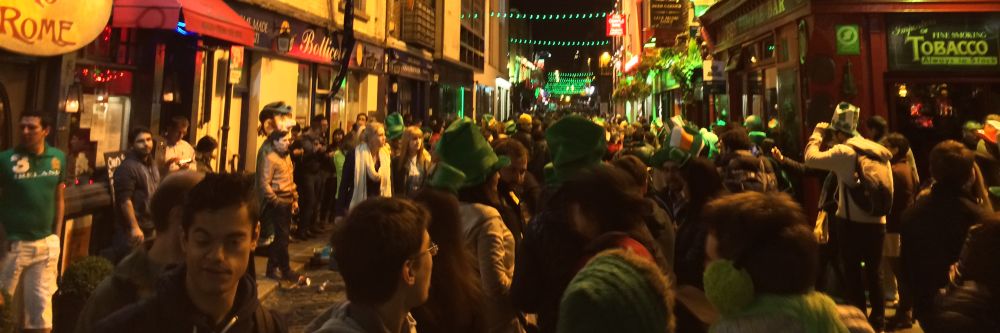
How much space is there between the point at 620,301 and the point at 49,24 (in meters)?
7.66

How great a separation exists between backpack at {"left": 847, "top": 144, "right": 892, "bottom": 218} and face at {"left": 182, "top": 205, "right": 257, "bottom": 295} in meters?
5.52

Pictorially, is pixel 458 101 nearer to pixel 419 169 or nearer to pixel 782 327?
pixel 419 169

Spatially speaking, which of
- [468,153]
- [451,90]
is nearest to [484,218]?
[468,153]

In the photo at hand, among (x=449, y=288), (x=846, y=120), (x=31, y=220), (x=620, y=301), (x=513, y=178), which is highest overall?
(x=620, y=301)

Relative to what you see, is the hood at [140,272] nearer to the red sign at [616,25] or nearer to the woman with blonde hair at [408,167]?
the woman with blonde hair at [408,167]

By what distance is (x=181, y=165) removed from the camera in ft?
24.7

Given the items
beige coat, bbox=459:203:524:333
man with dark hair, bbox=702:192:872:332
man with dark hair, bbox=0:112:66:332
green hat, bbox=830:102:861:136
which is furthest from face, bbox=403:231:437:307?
green hat, bbox=830:102:861:136

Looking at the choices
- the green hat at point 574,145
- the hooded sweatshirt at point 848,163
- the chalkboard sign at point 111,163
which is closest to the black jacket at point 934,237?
the hooded sweatshirt at point 848,163

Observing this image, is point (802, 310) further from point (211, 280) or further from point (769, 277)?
point (211, 280)

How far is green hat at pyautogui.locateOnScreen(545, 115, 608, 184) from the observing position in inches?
165

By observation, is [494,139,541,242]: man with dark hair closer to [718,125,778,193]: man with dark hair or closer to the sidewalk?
[718,125,778,193]: man with dark hair

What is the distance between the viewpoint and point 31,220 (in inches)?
210

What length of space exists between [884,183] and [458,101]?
26963 mm

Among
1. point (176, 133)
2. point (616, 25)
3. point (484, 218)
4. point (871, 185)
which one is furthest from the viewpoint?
point (616, 25)
